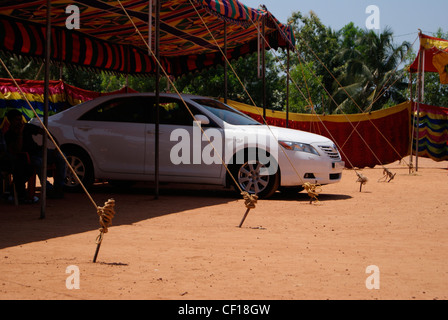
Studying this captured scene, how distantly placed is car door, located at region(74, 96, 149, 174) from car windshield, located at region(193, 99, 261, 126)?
98 cm

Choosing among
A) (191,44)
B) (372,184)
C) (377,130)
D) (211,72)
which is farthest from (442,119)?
(211,72)

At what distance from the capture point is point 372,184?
44.2 ft

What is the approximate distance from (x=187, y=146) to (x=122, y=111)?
4.53 ft

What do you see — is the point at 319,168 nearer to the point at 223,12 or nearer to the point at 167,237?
the point at 223,12

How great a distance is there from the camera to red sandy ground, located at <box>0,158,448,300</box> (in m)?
4.39

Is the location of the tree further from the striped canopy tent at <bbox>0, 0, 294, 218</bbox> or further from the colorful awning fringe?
the striped canopy tent at <bbox>0, 0, 294, 218</bbox>

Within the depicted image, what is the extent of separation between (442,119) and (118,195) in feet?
40.9

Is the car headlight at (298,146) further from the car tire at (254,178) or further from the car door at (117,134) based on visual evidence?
the car door at (117,134)

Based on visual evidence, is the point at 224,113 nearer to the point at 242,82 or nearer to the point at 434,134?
the point at 434,134

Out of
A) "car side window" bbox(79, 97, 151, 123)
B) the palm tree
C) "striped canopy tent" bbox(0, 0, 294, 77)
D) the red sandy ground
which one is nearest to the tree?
the palm tree

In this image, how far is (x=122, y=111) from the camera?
10766mm

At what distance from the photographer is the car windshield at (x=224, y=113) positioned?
10391 millimetres

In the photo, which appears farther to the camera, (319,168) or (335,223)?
(319,168)

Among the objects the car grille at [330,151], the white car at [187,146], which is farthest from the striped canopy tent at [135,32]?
the car grille at [330,151]
